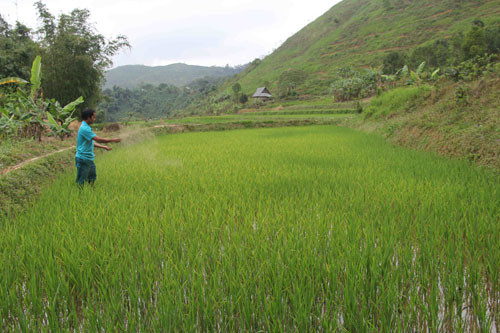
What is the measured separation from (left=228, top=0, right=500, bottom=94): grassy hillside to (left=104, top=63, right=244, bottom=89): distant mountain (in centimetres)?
6316

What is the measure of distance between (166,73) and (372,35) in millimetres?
114252

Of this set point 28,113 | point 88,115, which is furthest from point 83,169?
point 28,113

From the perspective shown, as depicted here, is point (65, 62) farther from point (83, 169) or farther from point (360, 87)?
point (360, 87)

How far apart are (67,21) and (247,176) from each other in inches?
517

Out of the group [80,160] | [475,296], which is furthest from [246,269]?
[80,160]

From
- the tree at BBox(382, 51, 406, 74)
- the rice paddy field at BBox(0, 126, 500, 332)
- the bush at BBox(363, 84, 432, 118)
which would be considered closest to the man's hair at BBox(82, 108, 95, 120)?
the rice paddy field at BBox(0, 126, 500, 332)

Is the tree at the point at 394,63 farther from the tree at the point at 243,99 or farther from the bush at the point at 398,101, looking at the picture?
the bush at the point at 398,101

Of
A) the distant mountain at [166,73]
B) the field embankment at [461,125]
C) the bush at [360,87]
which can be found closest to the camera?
the field embankment at [461,125]

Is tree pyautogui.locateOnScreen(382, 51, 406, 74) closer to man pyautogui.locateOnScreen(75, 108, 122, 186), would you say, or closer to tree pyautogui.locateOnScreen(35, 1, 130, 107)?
tree pyautogui.locateOnScreen(35, 1, 130, 107)

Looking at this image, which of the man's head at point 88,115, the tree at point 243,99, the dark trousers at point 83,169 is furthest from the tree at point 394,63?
the dark trousers at point 83,169

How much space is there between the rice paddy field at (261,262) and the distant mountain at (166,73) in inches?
5354

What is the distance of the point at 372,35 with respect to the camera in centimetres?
5825

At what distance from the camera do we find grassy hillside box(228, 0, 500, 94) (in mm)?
44441

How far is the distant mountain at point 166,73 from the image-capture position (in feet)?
434
